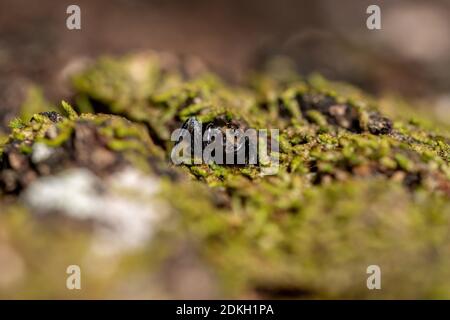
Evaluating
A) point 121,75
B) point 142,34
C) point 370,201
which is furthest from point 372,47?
point 370,201

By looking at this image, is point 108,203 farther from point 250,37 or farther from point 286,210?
point 250,37

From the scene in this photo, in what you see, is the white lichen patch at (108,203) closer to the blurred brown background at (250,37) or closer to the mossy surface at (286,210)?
the mossy surface at (286,210)

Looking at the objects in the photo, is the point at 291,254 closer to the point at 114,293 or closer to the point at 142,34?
the point at 114,293

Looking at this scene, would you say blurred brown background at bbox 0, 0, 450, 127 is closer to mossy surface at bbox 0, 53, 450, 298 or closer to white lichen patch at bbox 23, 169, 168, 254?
mossy surface at bbox 0, 53, 450, 298

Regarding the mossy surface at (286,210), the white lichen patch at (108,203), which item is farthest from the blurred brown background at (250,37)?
the white lichen patch at (108,203)

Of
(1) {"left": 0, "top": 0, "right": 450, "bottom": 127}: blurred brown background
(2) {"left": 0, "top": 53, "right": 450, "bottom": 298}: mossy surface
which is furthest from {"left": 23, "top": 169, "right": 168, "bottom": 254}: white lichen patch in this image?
(1) {"left": 0, "top": 0, "right": 450, "bottom": 127}: blurred brown background
